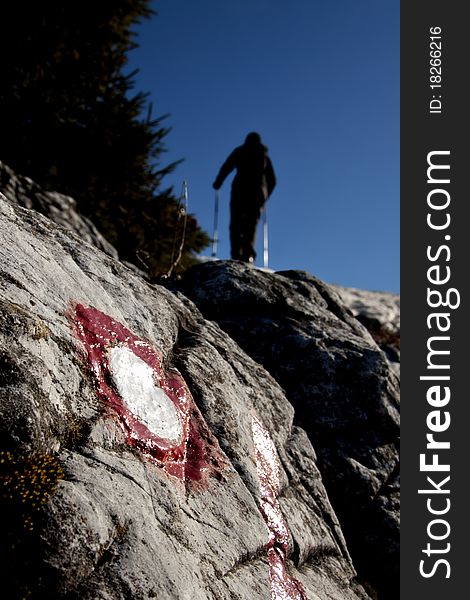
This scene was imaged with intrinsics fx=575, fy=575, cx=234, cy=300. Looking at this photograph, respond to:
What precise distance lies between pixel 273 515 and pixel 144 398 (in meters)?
1.33

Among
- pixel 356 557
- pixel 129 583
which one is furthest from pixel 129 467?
pixel 356 557

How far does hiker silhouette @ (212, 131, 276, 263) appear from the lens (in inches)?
453

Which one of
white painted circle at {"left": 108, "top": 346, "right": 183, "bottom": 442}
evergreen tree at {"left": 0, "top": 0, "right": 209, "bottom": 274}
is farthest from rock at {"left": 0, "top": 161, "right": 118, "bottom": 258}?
white painted circle at {"left": 108, "top": 346, "right": 183, "bottom": 442}

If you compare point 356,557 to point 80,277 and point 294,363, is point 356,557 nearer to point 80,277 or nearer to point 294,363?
point 294,363

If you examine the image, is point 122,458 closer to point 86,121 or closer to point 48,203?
point 48,203

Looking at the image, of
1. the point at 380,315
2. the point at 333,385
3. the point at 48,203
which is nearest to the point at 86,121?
the point at 48,203

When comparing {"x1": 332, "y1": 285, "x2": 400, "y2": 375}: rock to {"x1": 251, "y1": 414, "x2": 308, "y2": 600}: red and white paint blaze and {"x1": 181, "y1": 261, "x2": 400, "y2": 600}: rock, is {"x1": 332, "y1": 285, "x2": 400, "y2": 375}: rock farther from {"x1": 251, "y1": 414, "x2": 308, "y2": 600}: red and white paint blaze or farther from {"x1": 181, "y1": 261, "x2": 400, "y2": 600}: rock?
{"x1": 251, "y1": 414, "x2": 308, "y2": 600}: red and white paint blaze

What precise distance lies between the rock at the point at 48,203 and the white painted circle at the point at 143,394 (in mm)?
7126

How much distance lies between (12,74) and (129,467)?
12434mm

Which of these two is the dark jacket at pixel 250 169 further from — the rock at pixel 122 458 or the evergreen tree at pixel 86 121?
the rock at pixel 122 458

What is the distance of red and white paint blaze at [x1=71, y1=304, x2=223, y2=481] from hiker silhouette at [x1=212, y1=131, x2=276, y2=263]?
7731mm

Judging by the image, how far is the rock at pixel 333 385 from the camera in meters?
5.47

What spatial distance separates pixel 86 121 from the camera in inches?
546

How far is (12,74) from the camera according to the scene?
12883 mm
